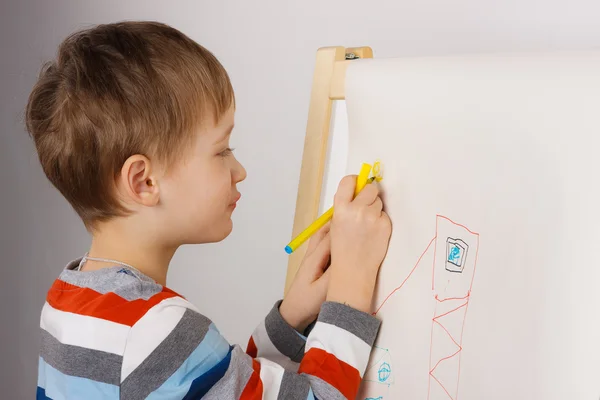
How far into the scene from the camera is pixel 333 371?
0.81 metres

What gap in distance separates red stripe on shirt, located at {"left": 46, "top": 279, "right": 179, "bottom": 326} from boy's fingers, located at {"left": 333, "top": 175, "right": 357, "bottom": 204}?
0.23 m

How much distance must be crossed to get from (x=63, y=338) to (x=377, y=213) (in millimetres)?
380

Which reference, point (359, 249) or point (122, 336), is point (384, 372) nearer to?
point (359, 249)

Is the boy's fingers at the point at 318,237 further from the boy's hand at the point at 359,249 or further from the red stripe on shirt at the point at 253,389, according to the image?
the red stripe on shirt at the point at 253,389

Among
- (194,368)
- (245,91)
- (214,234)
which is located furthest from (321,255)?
(245,91)

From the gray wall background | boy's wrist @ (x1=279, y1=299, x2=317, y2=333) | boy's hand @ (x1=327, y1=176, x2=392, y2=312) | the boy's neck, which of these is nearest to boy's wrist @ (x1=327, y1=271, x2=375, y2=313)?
boy's hand @ (x1=327, y1=176, x2=392, y2=312)

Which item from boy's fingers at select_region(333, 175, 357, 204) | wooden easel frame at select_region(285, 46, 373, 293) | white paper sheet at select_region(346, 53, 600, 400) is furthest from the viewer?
wooden easel frame at select_region(285, 46, 373, 293)

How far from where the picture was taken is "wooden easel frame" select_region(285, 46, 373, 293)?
97 centimetres

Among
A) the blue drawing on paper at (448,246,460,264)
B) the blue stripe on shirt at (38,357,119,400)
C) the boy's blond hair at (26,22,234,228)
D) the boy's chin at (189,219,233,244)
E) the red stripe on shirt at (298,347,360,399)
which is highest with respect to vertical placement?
the boy's blond hair at (26,22,234,228)

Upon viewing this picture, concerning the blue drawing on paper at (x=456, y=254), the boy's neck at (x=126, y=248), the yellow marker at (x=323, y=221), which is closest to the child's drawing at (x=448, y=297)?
the blue drawing on paper at (x=456, y=254)

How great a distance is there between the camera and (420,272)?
80 centimetres

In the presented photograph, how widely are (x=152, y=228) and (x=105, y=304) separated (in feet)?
0.40

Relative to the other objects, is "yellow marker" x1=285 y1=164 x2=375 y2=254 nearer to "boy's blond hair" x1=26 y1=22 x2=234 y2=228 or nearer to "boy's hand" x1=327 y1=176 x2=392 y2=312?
"boy's hand" x1=327 y1=176 x2=392 y2=312

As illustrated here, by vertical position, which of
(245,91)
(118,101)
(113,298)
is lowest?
(113,298)
